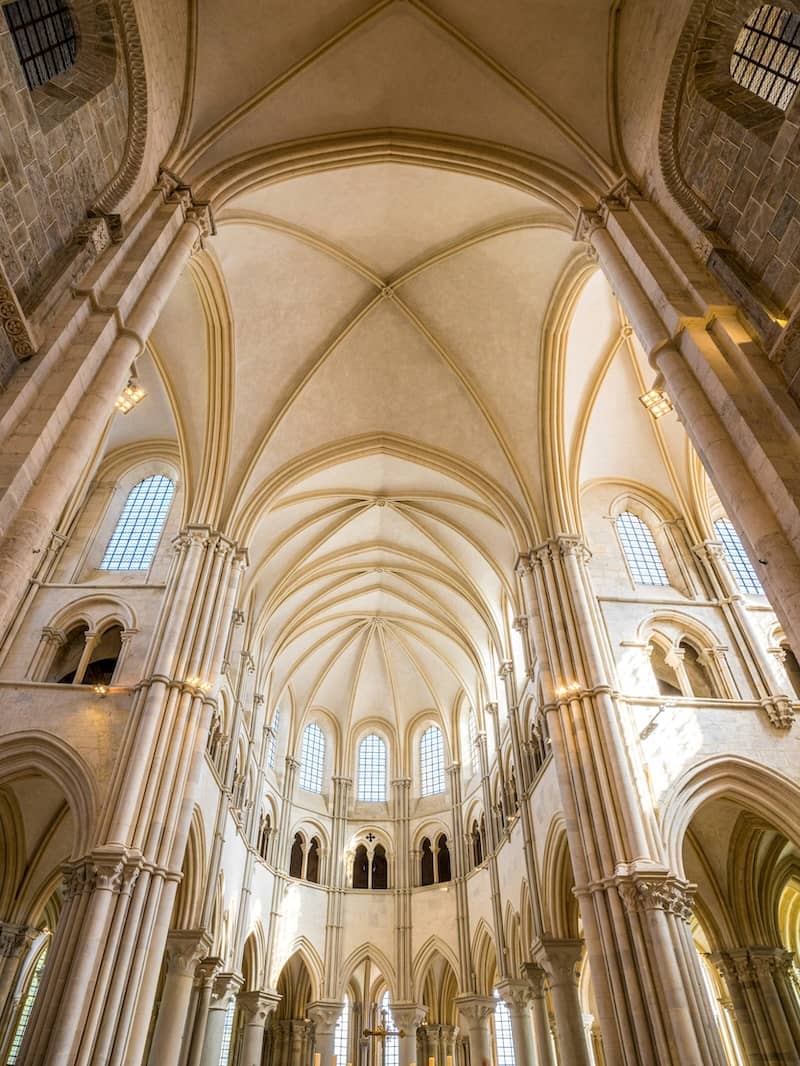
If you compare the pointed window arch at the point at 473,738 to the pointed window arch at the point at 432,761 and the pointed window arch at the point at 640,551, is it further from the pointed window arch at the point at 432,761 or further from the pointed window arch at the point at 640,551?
the pointed window arch at the point at 640,551

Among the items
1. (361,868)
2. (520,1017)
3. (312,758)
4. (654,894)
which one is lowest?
(520,1017)

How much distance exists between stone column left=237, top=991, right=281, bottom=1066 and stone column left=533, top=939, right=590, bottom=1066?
890 centimetres

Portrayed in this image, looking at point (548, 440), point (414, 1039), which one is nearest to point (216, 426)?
point (548, 440)

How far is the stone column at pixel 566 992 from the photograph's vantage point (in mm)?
13695

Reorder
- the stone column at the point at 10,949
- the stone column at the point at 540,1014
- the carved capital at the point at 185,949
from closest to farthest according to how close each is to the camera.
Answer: the stone column at the point at 10,949 → the carved capital at the point at 185,949 → the stone column at the point at 540,1014

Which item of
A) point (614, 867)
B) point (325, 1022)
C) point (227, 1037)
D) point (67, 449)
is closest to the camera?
point (67, 449)

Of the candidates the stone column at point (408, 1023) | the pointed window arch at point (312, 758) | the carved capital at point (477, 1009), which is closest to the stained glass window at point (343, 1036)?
the stone column at point (408, 1023)

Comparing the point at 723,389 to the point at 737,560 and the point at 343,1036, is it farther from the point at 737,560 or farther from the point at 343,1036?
the point at 343,1036

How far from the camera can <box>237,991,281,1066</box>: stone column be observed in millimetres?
19609

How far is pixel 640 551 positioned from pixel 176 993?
1441 cm

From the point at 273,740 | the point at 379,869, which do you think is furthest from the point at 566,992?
the point at 273,740

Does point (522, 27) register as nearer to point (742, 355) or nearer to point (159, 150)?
point (159, 150)

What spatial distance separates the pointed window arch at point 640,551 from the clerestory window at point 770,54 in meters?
11.1

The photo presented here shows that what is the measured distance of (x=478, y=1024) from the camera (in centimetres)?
2120
